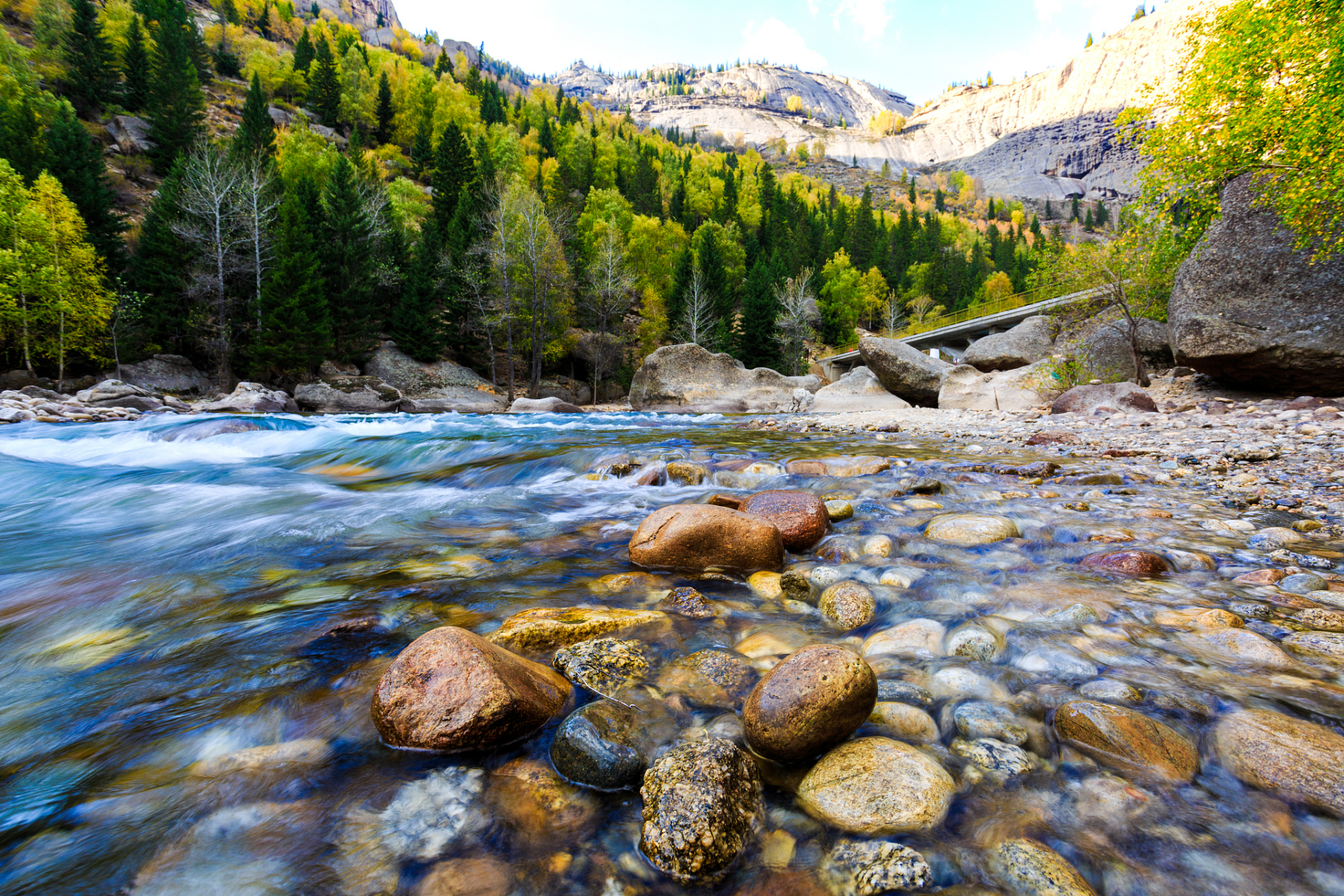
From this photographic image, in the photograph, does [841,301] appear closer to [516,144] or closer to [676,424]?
[516,144]

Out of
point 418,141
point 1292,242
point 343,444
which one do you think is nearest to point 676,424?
point 343,444

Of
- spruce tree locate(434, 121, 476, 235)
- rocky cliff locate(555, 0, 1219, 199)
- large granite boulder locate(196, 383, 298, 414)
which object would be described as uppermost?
rocky cliff locate(555, 0, 1219, 199)

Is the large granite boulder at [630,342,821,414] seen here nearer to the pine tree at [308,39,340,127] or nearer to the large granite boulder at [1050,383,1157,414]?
the large granite boulder at [1050,383,1157,414]

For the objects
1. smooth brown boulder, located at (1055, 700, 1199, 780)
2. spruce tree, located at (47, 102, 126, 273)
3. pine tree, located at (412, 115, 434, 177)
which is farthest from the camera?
pine tree, located at (412, 115, 434, 177)

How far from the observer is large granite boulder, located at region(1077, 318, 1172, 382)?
575 inches

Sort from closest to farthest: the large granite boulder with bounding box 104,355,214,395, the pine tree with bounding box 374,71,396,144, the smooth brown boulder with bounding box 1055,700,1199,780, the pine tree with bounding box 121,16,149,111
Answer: the smooth brown boulder with bounding box 1055,700,1199,780
the large granite boulder with bounding box 104,355,214,395
the pine tree with bounding box 121,16,149,111
the pine tree with bounding box 374,71,396,144

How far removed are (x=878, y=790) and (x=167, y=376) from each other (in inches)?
1325

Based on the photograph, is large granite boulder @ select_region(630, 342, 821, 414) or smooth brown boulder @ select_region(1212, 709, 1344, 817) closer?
smooth brown boulder @ select_region(1212, 709, 1344, 817)

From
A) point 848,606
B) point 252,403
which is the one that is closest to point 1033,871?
point 848,606

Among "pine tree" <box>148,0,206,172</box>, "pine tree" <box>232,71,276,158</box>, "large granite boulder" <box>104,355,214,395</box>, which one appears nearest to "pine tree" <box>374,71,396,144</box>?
"pine tree" <box>148,0,206,172</box>

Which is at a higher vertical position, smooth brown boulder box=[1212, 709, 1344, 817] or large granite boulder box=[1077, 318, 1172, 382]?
large granite boulder box=[1077, 318, 1172, 382]

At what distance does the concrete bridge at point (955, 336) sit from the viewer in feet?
111

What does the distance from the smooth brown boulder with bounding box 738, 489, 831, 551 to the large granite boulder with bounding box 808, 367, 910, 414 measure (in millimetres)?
18598

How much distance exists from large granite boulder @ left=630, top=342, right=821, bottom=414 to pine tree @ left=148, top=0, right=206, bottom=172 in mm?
38127
